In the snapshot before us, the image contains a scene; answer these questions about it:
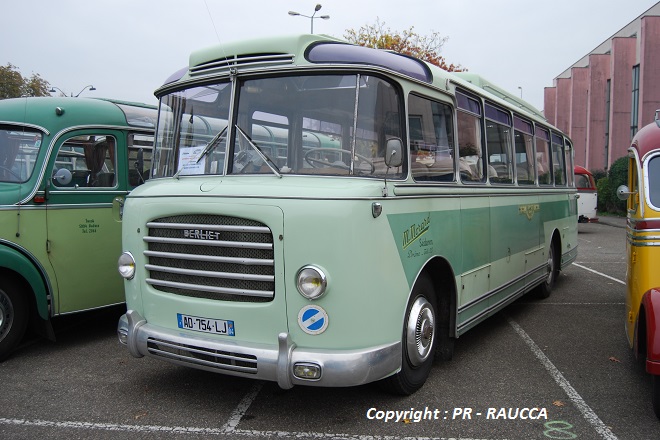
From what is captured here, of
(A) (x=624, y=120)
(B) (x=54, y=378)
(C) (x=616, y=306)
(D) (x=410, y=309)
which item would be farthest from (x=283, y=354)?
(A) (x=624, y=120)

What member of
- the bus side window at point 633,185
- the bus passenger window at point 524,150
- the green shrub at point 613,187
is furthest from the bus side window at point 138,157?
the green shrub at point 613,187

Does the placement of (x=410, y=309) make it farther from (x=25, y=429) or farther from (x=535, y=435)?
(x=25, y=429)

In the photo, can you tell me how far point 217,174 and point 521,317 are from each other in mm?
5019

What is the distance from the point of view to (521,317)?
790cm

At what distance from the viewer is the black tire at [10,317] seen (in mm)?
5820

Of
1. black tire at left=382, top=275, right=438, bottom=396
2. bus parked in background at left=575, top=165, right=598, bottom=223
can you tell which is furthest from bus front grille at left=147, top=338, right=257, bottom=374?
bus parked in background at left=575, top=165, right=598, bottom=223

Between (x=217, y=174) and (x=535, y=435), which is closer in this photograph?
(x=535, y=435)

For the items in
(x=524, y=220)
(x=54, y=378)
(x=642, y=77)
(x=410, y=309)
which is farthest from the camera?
(x=642, y=77)

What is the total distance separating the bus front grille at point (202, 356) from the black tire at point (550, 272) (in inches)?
245

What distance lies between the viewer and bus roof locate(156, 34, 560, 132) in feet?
14.7

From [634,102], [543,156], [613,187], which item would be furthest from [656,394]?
[634,102]

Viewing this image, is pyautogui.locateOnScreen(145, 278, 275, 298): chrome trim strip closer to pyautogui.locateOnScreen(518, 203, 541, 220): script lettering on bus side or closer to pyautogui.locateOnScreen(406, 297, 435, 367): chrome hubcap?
pyautogui.locateOnScreen(406, 297, 435, 367): chrome hubcap

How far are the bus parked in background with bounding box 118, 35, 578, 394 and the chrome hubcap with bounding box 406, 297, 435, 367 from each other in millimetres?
17

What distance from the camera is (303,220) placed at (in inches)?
155
